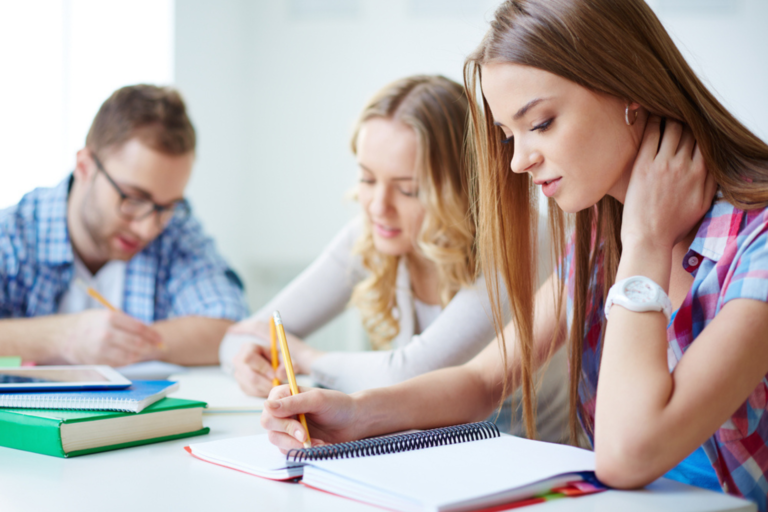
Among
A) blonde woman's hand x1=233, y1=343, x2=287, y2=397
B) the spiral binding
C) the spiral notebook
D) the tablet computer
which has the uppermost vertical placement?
the spiral binding

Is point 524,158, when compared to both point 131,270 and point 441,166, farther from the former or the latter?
point 131,270

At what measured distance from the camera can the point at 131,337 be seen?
1.42 metres

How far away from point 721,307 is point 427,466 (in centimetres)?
38

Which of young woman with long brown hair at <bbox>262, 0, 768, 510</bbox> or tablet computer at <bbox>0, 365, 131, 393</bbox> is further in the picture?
tablet computer at <bbox>0, 365, 131, 393</bbox>

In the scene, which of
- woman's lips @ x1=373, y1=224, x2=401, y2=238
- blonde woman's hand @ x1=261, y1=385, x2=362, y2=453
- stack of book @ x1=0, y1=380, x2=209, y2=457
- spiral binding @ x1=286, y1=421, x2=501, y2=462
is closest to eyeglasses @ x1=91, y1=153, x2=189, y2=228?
woman's lips @ x1=373, y1=224, x2=401, y2=238

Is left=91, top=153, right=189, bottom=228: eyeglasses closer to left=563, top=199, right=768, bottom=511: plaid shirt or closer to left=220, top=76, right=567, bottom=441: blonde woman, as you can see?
left=220, top=76, right=567, bottom=441: blonde woman

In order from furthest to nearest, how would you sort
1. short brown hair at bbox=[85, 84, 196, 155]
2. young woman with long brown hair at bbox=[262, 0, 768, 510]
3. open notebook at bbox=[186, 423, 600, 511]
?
short brown hair at bbox=[85, 84, 196, 155] < young woman with long brown hair at bbox=[262, 0, 768, 510] < open notebook at bbox=[186, 423, 600, 511]

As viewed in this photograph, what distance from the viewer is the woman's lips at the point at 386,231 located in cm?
147

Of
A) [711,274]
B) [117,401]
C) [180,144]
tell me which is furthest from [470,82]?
[180,144]

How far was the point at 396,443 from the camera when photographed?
0.68m

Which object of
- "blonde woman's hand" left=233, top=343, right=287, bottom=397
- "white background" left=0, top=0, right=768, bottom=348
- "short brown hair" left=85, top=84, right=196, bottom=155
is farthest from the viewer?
"white background" left=0, top=0, right=768, bottom=348

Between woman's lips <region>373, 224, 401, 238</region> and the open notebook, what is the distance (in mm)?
760

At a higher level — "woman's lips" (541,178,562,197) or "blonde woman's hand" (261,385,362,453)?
"woman's lips" (541,178,562,197)

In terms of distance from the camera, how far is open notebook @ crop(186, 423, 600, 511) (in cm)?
55
